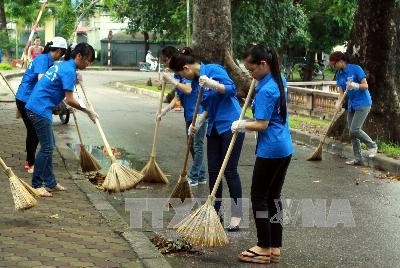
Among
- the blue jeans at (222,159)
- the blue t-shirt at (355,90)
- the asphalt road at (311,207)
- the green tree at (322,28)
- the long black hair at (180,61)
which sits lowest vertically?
the asphalt road at (311,207)

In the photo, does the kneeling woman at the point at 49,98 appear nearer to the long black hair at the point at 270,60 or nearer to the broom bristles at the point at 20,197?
the broom bristles at the point at 20,197

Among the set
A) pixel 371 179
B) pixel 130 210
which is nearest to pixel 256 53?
pixel 130 210

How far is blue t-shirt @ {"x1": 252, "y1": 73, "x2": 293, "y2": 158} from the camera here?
4.74 meters

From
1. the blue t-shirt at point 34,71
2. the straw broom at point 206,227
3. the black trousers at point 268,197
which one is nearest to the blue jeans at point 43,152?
the blue t-shirt at point 34,71

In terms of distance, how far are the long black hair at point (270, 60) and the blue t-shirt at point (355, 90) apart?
4.67 metres

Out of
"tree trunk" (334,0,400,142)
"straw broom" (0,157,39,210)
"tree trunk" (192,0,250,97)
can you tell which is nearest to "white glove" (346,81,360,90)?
"tree trunk" (334,0,400,142)

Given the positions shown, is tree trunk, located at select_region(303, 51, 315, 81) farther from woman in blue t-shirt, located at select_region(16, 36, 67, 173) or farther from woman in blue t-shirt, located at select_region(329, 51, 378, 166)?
woman in blue t-shirt, located at select_region(16, 36, 67, 173)

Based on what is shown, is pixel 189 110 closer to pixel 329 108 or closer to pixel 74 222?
pixel 74 222

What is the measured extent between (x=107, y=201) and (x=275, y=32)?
17924 mm

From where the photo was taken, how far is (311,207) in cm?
707

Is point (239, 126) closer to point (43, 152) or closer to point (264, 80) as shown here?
point (264, 80)

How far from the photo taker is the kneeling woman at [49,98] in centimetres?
646

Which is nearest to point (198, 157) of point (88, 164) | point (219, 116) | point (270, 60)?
point (88, 164)

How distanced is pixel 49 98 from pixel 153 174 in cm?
195
